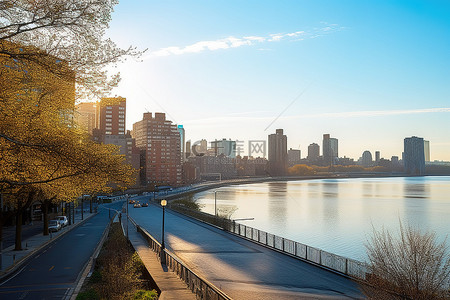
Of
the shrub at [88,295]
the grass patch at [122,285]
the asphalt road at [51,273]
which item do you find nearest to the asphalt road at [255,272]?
the grass patch at [122,285]

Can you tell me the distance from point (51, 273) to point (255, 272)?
552 inches

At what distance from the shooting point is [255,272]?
24516 millimetres

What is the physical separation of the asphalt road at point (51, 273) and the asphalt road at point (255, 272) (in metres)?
7.78

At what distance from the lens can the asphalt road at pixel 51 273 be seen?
2109 cm

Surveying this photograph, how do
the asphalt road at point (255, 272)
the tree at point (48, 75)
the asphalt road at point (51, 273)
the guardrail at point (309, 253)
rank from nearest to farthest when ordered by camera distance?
1. the tree at point (48, 75)
2. the asphalt road at point (255, 272)
3. the asphalt road at point (51, 273)
4. the guardrail at point (309, 253)

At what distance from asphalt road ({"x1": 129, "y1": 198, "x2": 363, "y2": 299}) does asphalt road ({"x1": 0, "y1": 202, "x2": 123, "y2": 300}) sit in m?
7.78

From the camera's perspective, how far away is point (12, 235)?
49.5 m

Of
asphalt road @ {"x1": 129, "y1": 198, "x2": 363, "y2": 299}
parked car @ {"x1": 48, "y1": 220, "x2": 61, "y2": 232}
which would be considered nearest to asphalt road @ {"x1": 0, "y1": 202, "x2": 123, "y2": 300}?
asphalt road @ {"x1": 129, "y1": 198, "x2": 363, "y2": 299}

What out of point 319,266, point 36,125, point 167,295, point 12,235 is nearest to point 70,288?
point 167,295

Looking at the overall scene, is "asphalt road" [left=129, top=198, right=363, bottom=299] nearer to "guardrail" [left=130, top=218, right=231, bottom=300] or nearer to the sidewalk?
"guardrail" [left=130, top=218, right=231, bottom=300]

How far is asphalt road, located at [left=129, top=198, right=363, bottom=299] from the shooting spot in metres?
19.8

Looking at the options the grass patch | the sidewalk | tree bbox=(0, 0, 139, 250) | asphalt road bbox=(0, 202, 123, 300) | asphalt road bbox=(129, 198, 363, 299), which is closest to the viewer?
tree bbox=(0, 0, 139, 250)

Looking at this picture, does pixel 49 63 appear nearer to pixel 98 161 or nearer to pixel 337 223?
pixel 98 161

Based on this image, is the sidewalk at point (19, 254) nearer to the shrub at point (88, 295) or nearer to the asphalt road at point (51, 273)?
the asphalt road at point (51, 273)
